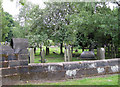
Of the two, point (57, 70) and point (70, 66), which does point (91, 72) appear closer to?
point (70, 66)

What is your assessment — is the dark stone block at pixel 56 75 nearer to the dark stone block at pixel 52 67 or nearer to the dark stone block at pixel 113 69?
the dark stone block at pixel 52 67

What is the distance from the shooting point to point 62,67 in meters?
4.89

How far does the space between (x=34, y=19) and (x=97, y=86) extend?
16.7 meters

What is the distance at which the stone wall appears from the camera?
418 centimetres

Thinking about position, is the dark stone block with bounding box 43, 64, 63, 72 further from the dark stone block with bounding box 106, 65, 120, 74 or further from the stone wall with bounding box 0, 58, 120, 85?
the dark stone block with bounding box 106, 65, 120, 74

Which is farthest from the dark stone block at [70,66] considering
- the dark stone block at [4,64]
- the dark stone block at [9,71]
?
the dark stone block at [4,64]

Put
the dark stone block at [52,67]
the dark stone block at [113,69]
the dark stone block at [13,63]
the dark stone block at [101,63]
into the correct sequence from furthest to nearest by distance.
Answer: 1. the dark stone block at [113,69]
2. the dark stone block at [101,63]
3. the dark stone block at [52,67]
4. the dark stone block at [13,63]

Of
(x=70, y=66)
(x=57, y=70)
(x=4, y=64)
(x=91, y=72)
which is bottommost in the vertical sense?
(x=91, y=72)

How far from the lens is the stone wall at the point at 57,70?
4.18 meters

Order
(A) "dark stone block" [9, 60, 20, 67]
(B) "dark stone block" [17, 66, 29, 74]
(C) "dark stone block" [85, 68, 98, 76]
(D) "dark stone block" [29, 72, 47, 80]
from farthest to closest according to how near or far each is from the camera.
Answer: (C) "dark stone block" [85, 68, 98, 76] → (D) "dark stone block" [29, 72, 47, 80] → (B) "dark stone block" [17, 66, 29, 74] → (A) "dark stone block" [9, 60, 20, 67]

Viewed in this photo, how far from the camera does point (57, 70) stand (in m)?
4.82

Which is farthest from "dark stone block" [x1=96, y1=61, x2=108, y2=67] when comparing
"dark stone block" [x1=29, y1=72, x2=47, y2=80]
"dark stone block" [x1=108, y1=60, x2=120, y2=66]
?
"dark stone block" [x1=29, y1=72, x2=47, y2=80]

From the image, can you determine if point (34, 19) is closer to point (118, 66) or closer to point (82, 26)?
point (82, 26)

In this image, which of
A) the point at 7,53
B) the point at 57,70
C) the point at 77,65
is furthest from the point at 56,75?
the point at 7,53
